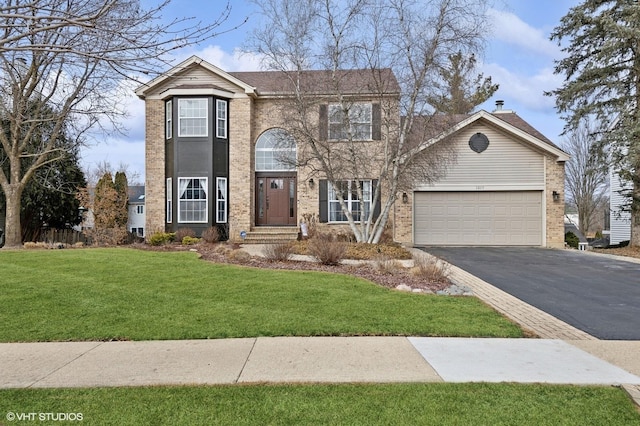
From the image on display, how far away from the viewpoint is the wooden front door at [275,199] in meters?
19.5

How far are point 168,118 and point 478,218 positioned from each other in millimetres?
14652

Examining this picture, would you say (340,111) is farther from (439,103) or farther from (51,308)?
(51,308)

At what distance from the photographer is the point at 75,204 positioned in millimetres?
21281

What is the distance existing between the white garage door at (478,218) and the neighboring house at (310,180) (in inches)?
1.7

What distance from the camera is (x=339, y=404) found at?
3484 mm

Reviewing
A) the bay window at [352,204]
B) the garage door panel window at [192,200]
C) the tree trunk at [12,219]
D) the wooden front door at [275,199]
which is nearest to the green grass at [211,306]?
the tree trunk at [12,219]

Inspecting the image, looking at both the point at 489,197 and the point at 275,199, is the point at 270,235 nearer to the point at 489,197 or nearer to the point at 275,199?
the point at 275,199

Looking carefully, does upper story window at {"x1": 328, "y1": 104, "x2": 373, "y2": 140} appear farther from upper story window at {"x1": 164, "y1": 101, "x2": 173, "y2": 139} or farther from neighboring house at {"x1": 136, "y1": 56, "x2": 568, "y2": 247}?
upper story window at {"x1": 164, "y1": 101, "x2": 173, "y2": 139}

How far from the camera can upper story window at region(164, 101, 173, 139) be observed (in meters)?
18.6

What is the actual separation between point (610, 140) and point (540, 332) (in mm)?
14220

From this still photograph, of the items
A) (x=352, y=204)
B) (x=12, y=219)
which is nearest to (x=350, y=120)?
(x=352, y=204)

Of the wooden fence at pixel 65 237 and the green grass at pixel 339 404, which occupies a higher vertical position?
the wooden fence at pixel 65 237

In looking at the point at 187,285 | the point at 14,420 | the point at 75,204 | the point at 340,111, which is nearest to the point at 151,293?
the point at 187,285

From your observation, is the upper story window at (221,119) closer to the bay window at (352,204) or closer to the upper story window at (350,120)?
the bay window at (352,204)
